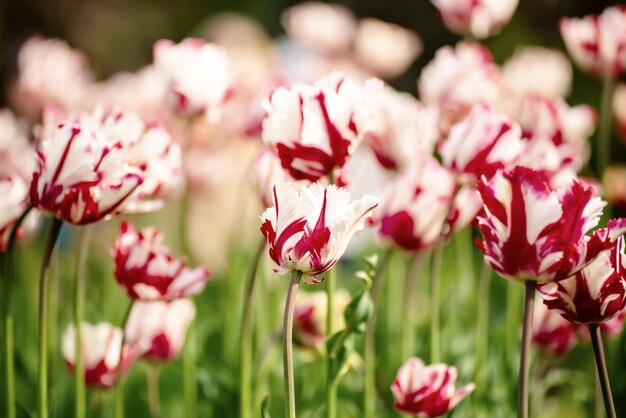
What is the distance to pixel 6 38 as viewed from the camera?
13.6 feet

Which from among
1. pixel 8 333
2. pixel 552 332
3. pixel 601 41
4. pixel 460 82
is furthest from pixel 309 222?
pixel 601 41

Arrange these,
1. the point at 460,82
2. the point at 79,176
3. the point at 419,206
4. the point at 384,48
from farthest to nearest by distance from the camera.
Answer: the point at 384,48
the point at 460,82
the point at 419,206
the point at 79,176

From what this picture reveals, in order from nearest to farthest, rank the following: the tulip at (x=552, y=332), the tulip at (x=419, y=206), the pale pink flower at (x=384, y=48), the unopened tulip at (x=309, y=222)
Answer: the unopened tulip at (x=309, y=222) → the tulip at (x=419, y=206) → the tulip at (x=552, y=332) → the pale pink flower at (x=384, y=48)

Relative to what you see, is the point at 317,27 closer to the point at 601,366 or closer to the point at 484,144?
the point at 484,144

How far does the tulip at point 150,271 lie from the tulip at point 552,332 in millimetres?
484

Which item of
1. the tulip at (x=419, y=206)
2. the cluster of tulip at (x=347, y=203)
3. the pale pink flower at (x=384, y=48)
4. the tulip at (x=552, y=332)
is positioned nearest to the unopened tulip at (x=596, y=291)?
the cluster of tulip at (x=347, y=203)

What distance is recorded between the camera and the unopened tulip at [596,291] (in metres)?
0.71

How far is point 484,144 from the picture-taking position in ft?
3.06

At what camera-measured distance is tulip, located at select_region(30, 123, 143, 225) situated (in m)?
0.79

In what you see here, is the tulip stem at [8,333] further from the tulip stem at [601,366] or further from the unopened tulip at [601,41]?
the unopened tulip at [601,41]

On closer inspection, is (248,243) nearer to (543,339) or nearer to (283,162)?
(543,339)

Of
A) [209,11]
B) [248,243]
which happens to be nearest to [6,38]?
[209,11]

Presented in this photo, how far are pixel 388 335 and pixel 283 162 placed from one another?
0.66 metres

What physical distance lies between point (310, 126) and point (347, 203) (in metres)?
0.19
